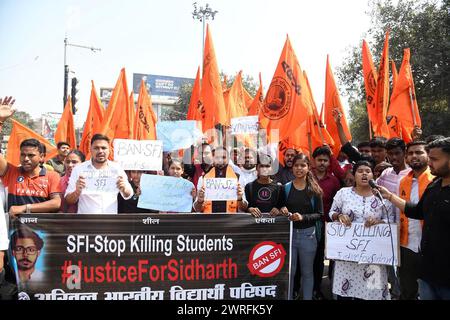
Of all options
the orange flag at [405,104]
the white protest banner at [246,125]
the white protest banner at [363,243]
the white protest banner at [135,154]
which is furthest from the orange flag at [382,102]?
the white protest banner at [135,154]

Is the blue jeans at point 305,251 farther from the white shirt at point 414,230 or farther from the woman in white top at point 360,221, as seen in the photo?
the white shirt at point 414,230

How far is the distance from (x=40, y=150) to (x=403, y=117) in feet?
18.2

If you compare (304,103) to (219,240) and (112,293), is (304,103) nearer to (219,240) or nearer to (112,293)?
(219,240)

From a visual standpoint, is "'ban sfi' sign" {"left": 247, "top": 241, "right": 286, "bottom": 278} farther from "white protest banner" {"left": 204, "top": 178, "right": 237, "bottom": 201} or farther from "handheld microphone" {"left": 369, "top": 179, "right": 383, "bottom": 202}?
"handheld microphone" {"left": 369, "top": 179, "right": 383, "bottom": 202}

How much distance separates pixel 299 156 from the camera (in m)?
4.70

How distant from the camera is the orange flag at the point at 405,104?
6900 millimetres

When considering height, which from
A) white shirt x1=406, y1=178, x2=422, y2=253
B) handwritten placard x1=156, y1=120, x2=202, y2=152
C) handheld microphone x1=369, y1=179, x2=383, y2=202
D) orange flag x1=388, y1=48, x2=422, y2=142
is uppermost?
orange flag x1=388, y1=48, x2=422, y2=142

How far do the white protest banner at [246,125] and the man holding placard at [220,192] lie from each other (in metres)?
2.18

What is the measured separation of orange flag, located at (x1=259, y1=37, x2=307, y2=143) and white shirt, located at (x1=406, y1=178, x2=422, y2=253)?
8.18 ft

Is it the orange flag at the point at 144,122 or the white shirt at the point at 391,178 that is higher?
the orange flag at the point at 144,122

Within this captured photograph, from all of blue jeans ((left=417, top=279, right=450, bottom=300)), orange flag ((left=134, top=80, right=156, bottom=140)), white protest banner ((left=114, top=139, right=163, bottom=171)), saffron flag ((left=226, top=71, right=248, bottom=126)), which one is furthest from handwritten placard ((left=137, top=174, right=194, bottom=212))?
saffron flag ((left=226, top=71, right=248, bottom=126))

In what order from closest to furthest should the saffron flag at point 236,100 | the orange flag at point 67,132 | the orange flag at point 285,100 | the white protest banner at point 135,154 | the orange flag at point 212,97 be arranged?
the white protest banner at point 135,154 < the orange flag at point 285,100 < the orange flag at point 212,97 < the orange flag at point 67,132 < the saffron flag at point 236,100

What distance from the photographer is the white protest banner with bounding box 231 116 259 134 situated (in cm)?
695
